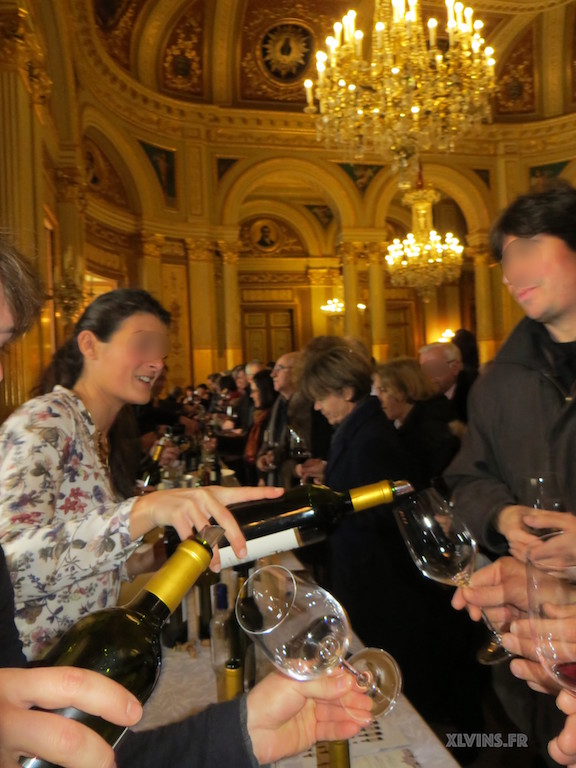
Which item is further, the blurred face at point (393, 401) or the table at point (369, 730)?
the blurred face at point (393, 401)

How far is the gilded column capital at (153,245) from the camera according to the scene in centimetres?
1390

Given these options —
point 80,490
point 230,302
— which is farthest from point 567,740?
point 230,302

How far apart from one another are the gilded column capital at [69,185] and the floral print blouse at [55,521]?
9.63m

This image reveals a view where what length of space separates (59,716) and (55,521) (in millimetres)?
1117

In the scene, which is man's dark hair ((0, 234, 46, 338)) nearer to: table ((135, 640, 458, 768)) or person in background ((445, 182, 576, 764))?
table ((135, 640, 458, 768))

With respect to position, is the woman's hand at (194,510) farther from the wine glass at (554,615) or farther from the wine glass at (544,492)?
the wine glass at (544,492)

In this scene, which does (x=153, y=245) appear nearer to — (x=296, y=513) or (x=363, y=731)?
(x=296, y=513)

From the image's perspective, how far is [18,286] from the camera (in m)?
1.24

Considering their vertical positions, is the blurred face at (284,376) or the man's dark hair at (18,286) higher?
the man's dark hair at (18,286)

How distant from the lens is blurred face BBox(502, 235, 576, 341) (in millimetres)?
2047

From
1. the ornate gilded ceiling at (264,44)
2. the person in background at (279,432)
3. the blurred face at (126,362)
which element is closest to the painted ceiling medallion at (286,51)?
the ornate gilded ceiling at (264,44)

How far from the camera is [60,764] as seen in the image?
543 mm

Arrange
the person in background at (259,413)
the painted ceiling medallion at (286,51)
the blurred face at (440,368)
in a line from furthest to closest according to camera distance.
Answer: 1. the painted ceiling medallion at (286,51)
2. the person in background at (259,413)
3. the blurred face at (440,368)

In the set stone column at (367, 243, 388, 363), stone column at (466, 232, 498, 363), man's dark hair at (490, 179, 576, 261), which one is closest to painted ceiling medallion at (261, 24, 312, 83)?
stone column at (367, 243, 388, 363)
